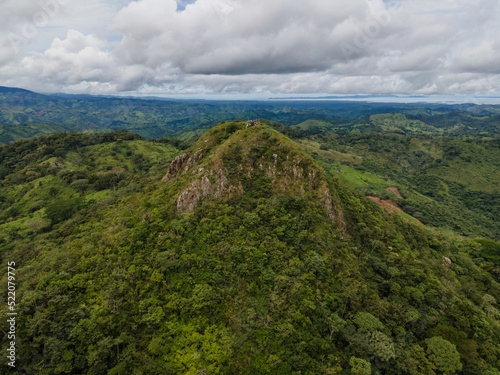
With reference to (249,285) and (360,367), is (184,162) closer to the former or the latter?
(249,285)

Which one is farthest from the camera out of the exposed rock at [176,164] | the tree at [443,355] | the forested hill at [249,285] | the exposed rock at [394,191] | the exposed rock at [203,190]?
the exposed rock at [394,191]

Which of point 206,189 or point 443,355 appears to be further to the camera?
point 206,189

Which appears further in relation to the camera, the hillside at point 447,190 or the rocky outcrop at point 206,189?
the hillside at point 447,190

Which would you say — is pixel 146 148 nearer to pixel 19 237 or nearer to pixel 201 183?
pixel 19 237

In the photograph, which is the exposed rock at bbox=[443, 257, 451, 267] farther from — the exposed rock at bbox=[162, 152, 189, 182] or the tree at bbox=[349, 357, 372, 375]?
the exposed rock at bbox=[162, 152, 189, 182]

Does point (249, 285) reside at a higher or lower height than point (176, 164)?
lower

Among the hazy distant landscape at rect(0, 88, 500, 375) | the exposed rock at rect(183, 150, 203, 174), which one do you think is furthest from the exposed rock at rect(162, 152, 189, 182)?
the exposed rock at rect(183, 150, 203, 174)

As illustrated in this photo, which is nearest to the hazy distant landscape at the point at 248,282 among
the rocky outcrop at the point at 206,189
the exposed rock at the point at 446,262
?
the rocky outcrop at the point at 206,189

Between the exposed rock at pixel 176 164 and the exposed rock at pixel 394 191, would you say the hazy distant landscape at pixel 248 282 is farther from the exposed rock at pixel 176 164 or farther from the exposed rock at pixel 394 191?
the exposed rock at pixel 394 191

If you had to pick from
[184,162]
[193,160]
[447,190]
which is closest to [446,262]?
[193,160]

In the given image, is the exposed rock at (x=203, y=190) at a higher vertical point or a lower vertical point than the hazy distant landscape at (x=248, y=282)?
higher
